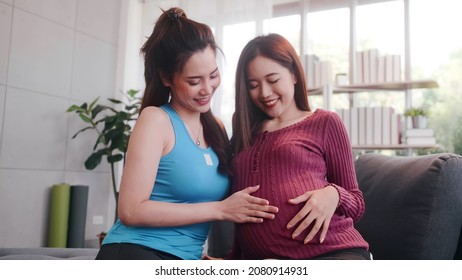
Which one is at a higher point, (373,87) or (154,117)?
(373,87)

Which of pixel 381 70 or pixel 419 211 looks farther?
pixel 381 70

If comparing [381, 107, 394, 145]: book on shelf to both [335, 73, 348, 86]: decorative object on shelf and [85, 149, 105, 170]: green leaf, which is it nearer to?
[335, 73, 348, 86]: decorative object on shelf

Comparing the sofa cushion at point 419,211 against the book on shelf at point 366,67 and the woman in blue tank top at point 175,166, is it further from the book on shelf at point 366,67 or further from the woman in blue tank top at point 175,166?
the book on shelf at point 366,67

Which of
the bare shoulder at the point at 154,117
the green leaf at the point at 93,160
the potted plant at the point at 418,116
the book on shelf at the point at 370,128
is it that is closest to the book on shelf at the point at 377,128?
the book on shelf at the point at 370,128

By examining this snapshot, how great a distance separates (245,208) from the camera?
2.28ft

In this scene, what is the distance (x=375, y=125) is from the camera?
2.33 meters

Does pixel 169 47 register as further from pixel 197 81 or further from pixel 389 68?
pixel 389 68

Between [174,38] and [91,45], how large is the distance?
5.14ft

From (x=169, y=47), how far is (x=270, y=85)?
0.20 metres

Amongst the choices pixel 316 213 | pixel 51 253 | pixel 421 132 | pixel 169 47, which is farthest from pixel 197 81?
pixel 421 132

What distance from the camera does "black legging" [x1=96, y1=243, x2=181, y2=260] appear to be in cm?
68
